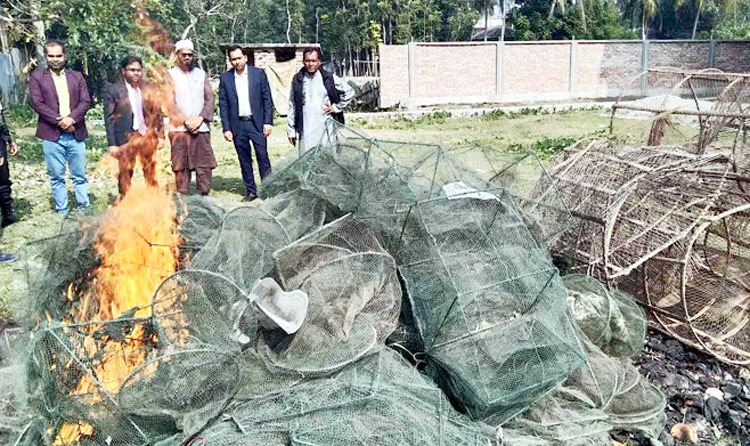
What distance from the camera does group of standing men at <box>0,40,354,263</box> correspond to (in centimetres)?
663

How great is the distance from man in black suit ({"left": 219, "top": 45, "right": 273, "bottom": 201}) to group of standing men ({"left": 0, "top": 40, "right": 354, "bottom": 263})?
1 centimetres

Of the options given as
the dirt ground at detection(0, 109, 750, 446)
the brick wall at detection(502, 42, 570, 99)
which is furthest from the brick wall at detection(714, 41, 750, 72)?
the dirt ground at detection(0, 109, 750, 446)

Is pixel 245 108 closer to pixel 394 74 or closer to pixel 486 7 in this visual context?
pixel 394 74

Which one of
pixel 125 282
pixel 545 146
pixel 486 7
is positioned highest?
pixel 486 7

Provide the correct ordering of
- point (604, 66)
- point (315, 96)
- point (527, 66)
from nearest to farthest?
point (315, 96), point (527, 66), point (604, 66)

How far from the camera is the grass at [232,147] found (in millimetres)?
6754

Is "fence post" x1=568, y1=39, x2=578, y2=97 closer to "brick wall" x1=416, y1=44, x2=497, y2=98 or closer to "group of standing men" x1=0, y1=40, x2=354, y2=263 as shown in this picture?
"brick wall" x1=416, y1=44, x2=497, y2=98

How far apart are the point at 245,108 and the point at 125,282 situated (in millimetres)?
3695

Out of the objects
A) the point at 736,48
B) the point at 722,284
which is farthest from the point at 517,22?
the point at 722,284

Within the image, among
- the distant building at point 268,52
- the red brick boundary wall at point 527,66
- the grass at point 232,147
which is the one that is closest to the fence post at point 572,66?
the red brick boundary wall at point 527,66

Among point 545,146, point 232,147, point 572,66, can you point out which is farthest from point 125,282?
point 572,66

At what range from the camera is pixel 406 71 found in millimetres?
21234

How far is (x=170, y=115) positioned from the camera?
6.96 m

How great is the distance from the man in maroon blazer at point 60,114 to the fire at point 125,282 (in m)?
2.51
